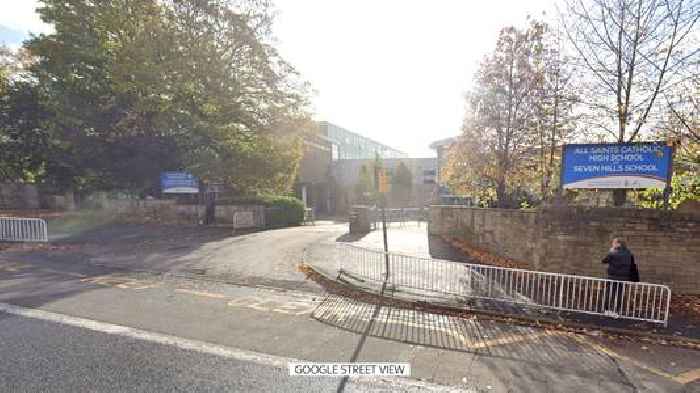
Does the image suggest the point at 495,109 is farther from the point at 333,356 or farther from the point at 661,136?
the point at 333,356

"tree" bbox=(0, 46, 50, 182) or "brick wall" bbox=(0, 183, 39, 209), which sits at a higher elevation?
"tree" bbox=(0, 46, 50, 182)

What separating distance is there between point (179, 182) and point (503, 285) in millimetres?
16284

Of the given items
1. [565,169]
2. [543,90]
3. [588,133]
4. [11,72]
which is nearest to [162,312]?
[565,169]

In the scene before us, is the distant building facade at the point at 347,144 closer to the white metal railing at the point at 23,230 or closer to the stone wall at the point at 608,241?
the white metal railing at the point at 23,230

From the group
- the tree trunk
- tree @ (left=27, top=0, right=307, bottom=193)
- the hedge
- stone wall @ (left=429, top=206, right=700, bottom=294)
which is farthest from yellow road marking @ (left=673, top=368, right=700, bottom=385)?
the hedge

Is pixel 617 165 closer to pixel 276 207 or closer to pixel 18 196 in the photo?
pixel 276 207

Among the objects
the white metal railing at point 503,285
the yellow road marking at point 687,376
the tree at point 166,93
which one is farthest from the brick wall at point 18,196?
the yellow road marking at point 687,376

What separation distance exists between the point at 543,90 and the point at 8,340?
1335cm

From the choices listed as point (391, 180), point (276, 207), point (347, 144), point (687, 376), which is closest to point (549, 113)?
point (687, 376)

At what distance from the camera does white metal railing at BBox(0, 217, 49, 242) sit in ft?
39.2

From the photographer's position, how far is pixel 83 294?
6109 mm

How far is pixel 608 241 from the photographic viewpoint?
6.78 m

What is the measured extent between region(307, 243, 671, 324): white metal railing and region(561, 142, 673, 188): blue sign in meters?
2.32

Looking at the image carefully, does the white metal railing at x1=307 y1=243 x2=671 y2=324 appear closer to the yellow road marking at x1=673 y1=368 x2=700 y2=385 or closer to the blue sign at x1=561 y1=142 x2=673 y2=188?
the yellow road marking at x1=673 y1=368 x2=700 y2=385
